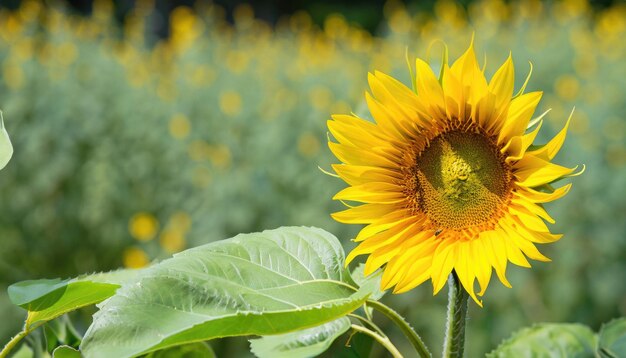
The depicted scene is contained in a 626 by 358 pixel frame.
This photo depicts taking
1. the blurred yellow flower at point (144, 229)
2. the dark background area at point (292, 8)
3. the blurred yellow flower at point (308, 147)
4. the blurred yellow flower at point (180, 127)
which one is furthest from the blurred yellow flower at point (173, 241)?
the dark background area at point (292, 8)

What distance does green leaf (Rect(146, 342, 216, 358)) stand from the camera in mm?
648

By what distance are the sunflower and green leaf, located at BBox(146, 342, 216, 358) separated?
13 centimetres

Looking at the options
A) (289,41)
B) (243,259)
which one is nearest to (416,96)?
(243,259)

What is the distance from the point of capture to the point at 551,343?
751 mm

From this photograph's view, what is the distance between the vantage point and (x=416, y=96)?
710 mm

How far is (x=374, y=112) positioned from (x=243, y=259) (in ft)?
0.64

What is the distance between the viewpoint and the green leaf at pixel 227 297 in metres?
0.48

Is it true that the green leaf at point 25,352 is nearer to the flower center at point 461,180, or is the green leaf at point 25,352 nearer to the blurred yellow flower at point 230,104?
the flower center at point 461,180

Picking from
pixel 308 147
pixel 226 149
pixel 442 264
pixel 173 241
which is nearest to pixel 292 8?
pixel 226 149

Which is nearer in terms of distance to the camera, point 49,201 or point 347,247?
point 347,247

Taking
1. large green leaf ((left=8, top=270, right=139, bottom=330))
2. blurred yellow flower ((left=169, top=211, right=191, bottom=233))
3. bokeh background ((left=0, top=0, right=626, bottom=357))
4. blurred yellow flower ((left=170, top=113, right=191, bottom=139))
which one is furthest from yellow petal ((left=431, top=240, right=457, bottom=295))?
blurred yellow flower ((left=170, top=113, right=191, bottom=139))

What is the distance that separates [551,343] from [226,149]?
150 inches

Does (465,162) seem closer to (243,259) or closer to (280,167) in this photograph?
(243,259)

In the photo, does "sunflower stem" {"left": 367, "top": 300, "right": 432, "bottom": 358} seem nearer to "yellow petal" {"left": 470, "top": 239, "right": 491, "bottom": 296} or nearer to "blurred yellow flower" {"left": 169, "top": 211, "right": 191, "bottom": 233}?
"yellow petal" {"left": 470, "top": 239, "right": 491, "bottom": 296}
